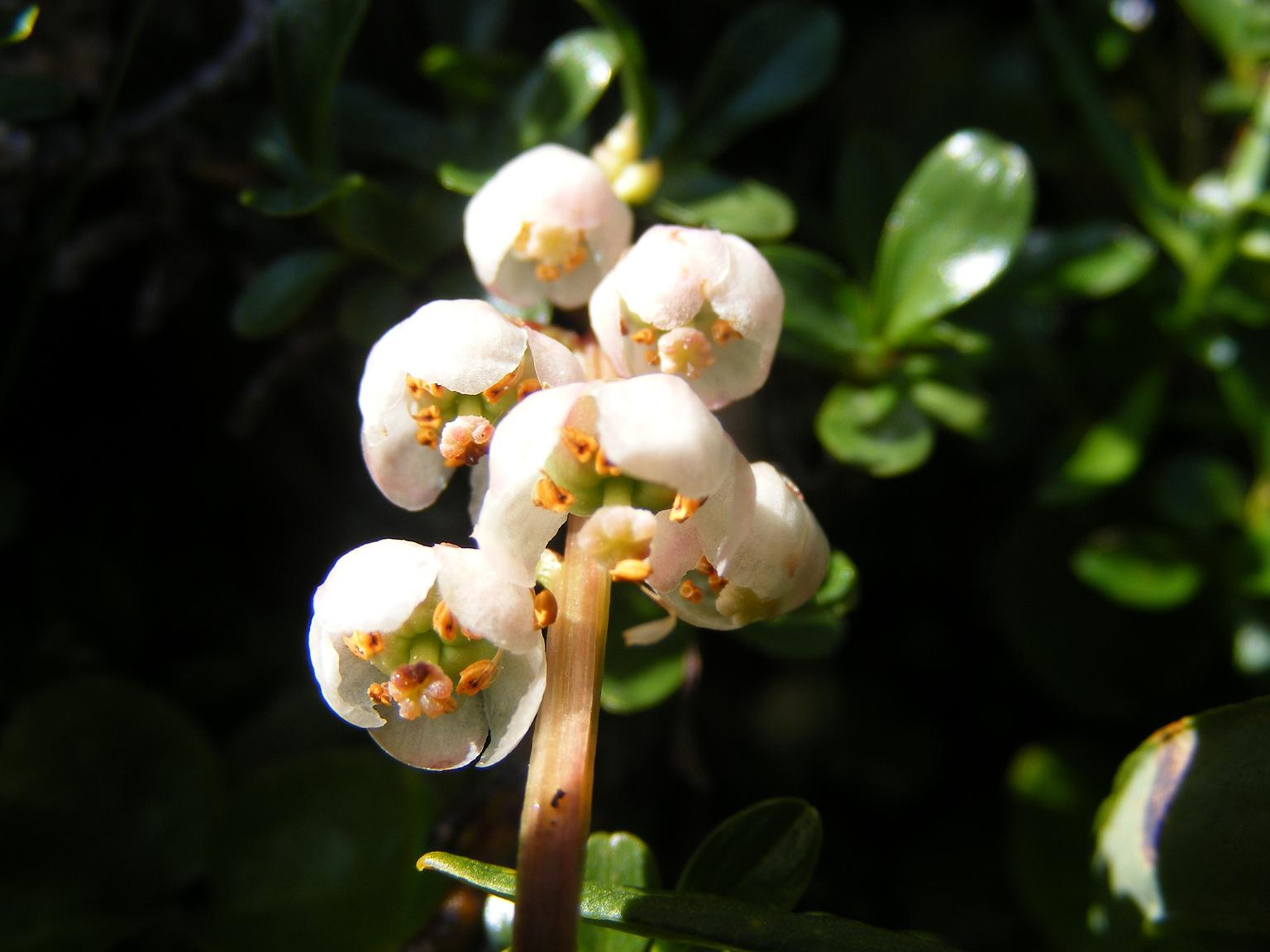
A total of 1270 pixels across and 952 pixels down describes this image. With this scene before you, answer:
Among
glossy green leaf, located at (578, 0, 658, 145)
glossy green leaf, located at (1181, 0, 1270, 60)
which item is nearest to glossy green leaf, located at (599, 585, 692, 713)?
glossy green leaf, located at (578, 0, 658, 145)

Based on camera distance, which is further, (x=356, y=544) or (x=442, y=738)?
(x=356, y=544)

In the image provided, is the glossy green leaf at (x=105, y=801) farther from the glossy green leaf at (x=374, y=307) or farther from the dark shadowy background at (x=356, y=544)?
the glossy green leaf at (x=374, y=307)

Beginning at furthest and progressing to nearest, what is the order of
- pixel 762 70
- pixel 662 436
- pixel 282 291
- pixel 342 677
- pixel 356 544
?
pixel 356 544 → pixel 762 70 → pixel 282 291 → pixel 342 677 → pixel 662 436

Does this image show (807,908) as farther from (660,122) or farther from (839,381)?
(660,122)

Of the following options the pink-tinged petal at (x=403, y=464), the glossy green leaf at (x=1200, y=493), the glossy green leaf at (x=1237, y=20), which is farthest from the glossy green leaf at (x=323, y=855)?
the glossy green leaf at (x=1237, y=20)

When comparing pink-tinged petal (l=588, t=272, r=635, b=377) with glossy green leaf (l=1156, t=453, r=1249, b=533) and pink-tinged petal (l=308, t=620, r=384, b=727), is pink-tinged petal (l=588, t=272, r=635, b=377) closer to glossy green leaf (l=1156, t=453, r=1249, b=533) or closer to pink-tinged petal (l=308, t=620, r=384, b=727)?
pink-tinged petal (l=308, t=620, r=384, b=727)

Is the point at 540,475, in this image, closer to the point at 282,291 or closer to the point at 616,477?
the point at 616,477

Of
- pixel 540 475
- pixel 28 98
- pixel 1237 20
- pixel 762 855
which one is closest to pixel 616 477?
pixel 540 475
